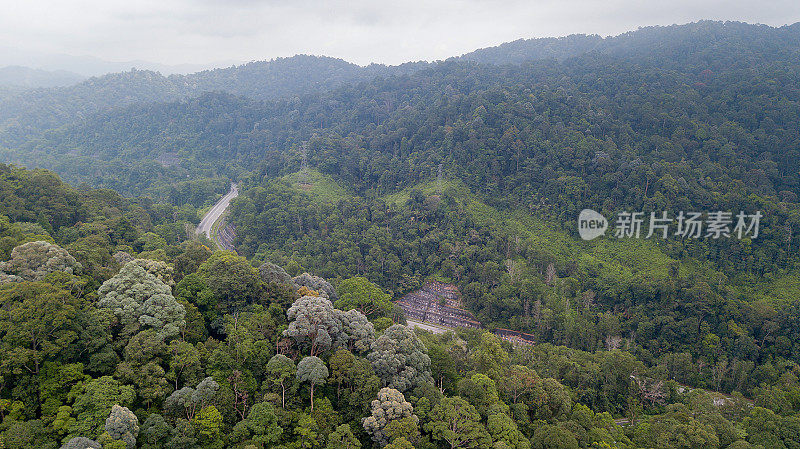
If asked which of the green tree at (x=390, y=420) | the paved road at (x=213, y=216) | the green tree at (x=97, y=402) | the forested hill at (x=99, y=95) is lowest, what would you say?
the paved road at (x=213, y=216)

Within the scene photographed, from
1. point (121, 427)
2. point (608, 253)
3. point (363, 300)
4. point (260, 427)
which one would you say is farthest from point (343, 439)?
point (608, 253)

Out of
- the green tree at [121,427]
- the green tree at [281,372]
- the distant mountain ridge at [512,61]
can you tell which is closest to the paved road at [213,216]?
the green tree at [281,372]

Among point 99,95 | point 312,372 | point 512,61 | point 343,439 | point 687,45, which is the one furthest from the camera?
point 512,61

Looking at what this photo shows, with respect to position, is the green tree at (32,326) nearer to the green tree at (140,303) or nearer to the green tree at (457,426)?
the green tree at (140,303)

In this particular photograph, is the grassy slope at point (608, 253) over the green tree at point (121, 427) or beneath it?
beneath

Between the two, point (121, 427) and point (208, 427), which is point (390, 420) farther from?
point (121, 427)

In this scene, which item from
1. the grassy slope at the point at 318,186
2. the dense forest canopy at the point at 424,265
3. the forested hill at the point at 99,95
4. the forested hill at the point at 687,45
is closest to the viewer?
the dense forest canopy at the point at 424,265

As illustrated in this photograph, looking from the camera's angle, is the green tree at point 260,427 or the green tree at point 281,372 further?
the green tree at point 281,372

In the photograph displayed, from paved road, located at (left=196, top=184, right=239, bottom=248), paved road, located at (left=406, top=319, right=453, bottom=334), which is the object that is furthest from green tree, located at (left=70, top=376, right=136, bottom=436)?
paved road, located at (left=196, top=184, right=239, bottom=248)

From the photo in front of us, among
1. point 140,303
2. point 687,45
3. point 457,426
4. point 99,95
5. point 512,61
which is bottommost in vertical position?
point 457,426

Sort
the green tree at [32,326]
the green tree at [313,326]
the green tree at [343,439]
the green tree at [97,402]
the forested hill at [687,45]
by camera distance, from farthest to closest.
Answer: the forested hill at [687,45] → the green tree at [313,326] → the green tree at [343,439] → the green tree at [32,326] → the green tree at [97,402]
